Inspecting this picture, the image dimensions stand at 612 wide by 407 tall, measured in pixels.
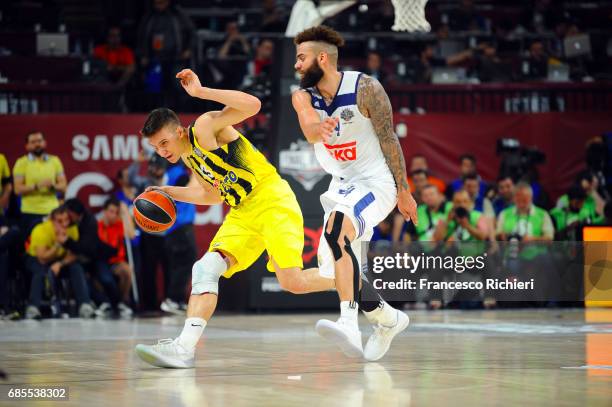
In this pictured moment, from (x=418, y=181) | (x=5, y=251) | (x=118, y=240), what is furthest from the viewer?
(x=418, y=181)

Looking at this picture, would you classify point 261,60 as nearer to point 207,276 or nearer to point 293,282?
point 293,282

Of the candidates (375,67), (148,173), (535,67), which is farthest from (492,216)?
(148,173)

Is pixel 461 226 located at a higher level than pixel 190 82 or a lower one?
lower

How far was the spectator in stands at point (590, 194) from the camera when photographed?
15617 mm

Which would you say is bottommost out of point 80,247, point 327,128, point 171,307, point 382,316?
point 171,307

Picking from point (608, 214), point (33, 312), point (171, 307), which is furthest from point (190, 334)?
point (608, 214)

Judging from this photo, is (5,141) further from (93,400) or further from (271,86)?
(93,400)

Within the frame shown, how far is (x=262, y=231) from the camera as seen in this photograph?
27.6 feet

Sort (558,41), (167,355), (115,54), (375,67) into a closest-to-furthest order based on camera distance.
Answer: (167,355) → (375,67) → (115,54) → (558,41)

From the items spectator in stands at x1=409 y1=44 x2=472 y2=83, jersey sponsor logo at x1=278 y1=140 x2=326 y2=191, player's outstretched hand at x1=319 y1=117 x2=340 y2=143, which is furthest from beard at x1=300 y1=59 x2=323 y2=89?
spectator in stands at x1=409 y1=44 x2=472 y2=83

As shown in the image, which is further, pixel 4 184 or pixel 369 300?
pixel 4 184

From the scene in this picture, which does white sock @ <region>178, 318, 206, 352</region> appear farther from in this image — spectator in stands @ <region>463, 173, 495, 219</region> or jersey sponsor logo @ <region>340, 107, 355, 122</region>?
spectator in stands @ <region>463, 173, 495, 219</region>

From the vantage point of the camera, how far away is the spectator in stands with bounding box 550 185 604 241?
50.9ft

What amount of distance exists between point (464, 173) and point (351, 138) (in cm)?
802
